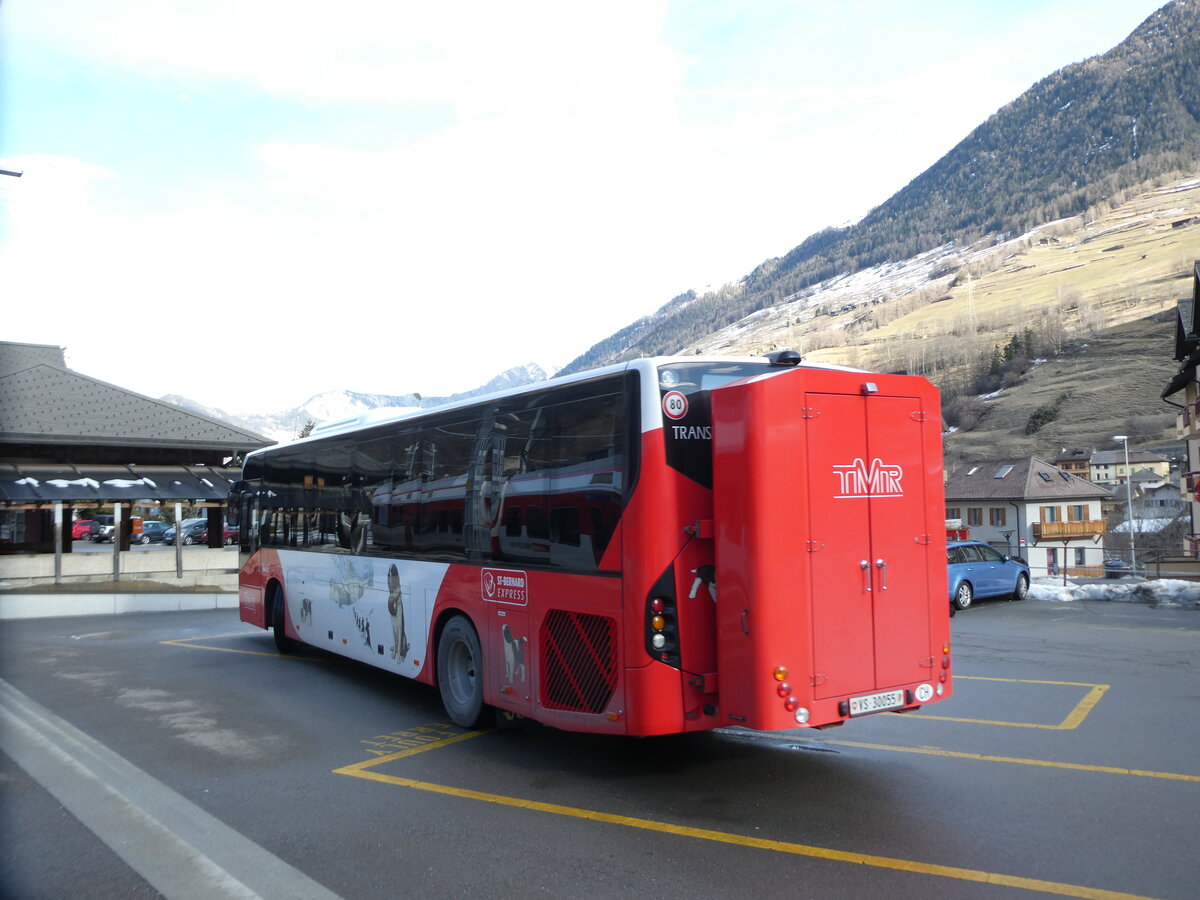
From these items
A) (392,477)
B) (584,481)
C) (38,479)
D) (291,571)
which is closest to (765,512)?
(584,481)

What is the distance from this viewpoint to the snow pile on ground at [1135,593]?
21156 mm

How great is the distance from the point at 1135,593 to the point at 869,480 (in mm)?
19436

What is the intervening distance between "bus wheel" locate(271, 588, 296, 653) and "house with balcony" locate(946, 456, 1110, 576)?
65.3m

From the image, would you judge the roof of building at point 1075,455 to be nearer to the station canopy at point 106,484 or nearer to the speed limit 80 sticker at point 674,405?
→ the station canopy at point 106,484

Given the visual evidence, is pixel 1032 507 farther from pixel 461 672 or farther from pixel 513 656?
pixel 513 656

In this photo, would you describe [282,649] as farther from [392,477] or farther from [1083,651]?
[1083,651]

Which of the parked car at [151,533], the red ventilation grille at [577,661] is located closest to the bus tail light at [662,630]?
the red ventilation grille at [577,661]

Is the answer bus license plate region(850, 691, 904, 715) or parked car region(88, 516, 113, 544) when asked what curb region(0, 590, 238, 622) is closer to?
bus license plate region(850, 691, 904, 715)

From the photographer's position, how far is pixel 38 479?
24.1 meters

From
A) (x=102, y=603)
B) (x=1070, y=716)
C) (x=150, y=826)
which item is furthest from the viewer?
(x=102, y=603)

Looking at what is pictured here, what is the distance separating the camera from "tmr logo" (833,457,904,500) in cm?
638

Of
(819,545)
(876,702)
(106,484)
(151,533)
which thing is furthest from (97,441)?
(151,533)

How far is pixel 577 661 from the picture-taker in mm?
6895

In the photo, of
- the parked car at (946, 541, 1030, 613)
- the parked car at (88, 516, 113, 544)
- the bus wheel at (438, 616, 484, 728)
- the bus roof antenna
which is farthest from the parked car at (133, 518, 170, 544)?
the bus roof antenna
